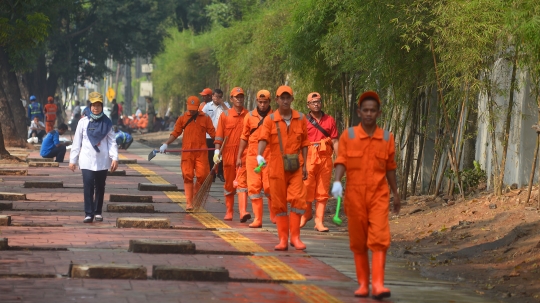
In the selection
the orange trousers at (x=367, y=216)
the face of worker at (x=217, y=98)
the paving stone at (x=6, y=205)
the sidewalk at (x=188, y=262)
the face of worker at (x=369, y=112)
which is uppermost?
the face of worker at (x=217, y=98)

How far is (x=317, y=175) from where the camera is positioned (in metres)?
13.2

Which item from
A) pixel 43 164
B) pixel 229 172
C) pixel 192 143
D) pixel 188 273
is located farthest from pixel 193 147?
pixel 43 164

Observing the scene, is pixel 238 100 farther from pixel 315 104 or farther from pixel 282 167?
pixel 282 167

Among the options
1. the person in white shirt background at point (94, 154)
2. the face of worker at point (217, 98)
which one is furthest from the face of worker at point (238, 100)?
the face of worker at point (217, 98)

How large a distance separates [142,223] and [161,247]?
2368mm

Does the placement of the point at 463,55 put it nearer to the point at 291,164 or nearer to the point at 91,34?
the point at 291,164

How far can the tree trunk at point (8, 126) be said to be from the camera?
3234 centimetres

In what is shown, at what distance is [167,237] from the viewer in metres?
11.9

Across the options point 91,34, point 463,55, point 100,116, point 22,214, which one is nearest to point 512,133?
point 463,55

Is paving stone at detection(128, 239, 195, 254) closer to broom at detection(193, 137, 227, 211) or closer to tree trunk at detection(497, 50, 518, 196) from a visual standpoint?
broom at detection(193, 137, 227, 211)

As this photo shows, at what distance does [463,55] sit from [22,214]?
240 inches

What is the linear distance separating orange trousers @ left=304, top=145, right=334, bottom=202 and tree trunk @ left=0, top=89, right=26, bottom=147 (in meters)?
20.6

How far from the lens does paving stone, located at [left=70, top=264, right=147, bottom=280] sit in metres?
8.64

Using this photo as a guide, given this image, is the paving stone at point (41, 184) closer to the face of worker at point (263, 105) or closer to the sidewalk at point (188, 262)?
the sidewalk at point (188, 262)
